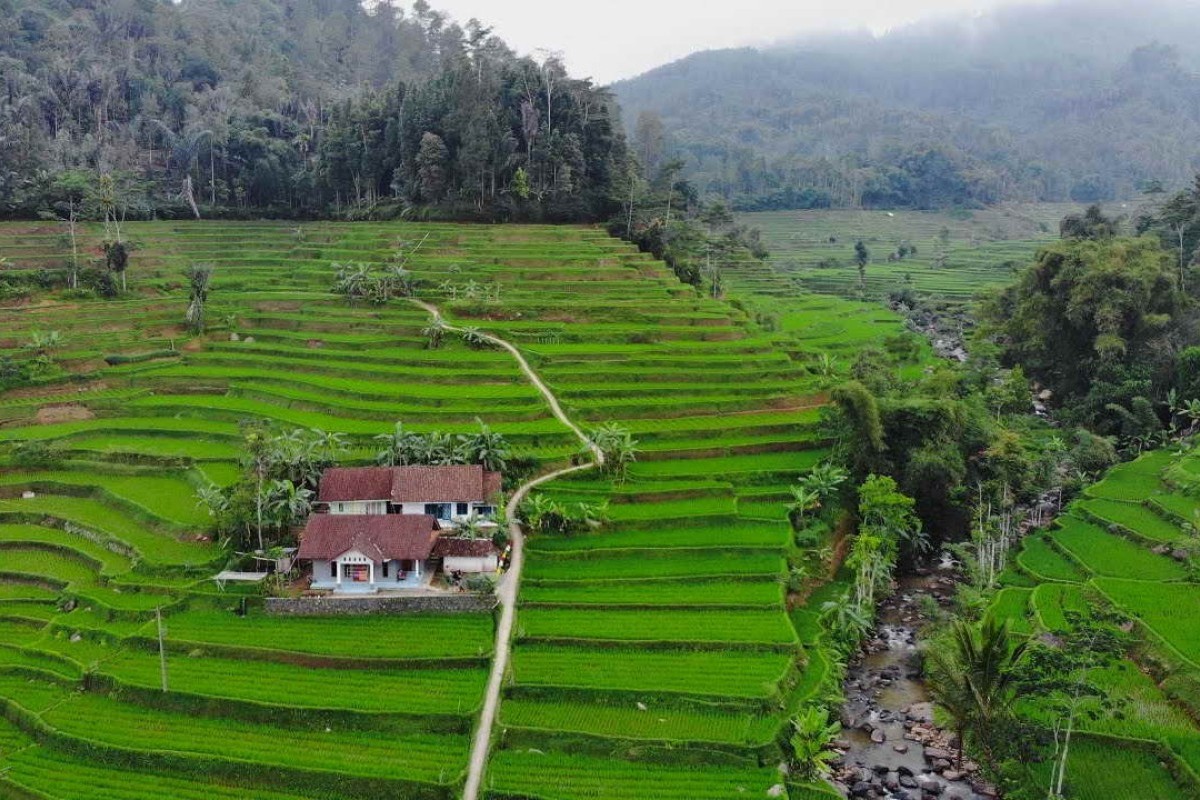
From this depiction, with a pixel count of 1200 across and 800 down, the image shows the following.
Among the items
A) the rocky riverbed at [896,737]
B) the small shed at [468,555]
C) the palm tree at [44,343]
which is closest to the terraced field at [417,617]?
the palm tree at [44,343]

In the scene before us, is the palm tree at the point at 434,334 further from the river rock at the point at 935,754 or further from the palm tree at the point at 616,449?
the river rock at the point at 935,754

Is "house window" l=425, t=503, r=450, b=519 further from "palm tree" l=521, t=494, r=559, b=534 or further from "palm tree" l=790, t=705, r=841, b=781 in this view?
"palm tree" l=790, t=705, r=841, b=781

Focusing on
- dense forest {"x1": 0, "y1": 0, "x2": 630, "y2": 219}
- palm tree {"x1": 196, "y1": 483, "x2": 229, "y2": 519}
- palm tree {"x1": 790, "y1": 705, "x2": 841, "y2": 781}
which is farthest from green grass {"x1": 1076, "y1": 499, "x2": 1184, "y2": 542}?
dense forest {"x1": 0, "y1": 0, "x2": 630, "y2": 219}

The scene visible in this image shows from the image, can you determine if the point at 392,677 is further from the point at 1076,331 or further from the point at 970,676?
the point at 1076,331

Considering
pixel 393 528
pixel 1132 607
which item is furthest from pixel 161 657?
pixel 1132 607

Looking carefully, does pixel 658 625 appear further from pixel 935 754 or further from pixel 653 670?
pixel 935 754

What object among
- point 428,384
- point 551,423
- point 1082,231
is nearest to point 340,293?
point 428,384

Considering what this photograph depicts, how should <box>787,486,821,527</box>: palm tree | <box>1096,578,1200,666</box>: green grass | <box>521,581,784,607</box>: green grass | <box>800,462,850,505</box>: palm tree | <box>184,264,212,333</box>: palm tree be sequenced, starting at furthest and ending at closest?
<box>184,264,212,333</box>: palm tree
<box>800,462,850,505</box>: palm tree
<box>787,486,821,527</box>: palm tree
<box>521,581,784,607</box>: green grass
<box>1096,578,1200,666</box>: green grass
